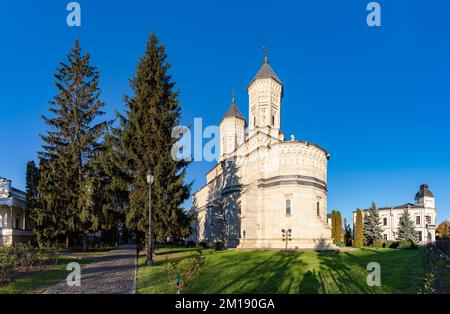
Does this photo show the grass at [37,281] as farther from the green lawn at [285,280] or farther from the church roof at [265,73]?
the church roof at [265,73]

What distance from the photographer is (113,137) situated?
78.8 ft

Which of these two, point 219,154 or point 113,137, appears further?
point 219,154

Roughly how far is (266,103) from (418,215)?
45272mm

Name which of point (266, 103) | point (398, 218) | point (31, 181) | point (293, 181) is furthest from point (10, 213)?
point (398, 218)

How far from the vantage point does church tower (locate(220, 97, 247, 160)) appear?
52625mm

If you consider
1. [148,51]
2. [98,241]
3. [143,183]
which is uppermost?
[148,51]

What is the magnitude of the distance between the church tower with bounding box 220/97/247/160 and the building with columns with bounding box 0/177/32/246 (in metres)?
28.3

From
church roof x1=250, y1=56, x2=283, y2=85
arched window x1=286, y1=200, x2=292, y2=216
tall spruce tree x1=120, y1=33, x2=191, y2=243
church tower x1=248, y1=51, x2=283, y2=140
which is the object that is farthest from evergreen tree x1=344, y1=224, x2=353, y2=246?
tall spruce tree x1=120, y1=33, x2=191, y2=243

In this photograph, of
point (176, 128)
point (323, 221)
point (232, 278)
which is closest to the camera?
point (232, 278)

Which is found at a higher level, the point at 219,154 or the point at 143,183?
the point at 219,154
